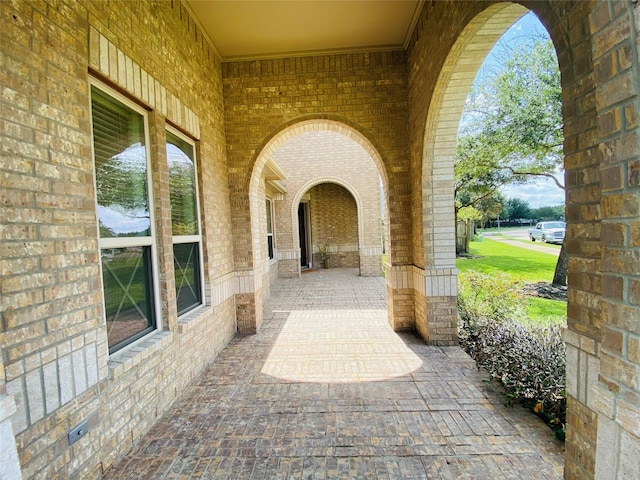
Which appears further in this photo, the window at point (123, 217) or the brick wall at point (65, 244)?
the window at point (123, 217)

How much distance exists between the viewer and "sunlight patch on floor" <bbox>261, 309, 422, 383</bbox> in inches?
151

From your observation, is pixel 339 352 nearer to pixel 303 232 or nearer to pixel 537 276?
pixel 537 276

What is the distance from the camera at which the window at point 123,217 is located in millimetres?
2520

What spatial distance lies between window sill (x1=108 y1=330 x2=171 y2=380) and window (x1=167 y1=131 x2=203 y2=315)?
0.68 m

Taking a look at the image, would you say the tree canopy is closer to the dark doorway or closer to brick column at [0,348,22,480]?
the dark doorway

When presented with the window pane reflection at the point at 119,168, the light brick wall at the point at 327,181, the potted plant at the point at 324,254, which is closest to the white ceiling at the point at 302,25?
the window pane reflection at the point at 119,168

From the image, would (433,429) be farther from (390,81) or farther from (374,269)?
(374,269)

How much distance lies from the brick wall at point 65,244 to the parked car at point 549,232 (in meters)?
23.4

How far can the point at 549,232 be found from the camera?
21.3 m

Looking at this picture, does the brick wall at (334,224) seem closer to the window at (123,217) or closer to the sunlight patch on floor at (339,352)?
the sunlight patch on floor at (339,352)

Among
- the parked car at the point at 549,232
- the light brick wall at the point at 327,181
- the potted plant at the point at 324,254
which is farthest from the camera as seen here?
the parked car at the point at 549,232

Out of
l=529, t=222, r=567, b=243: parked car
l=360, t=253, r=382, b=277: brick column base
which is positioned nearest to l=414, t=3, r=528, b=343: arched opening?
l=360, t=253, r=382, b=277: brick column base

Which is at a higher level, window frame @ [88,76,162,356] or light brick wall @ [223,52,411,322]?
light brick wall @ [223,52,411,322]

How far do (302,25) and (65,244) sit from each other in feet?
13.6
